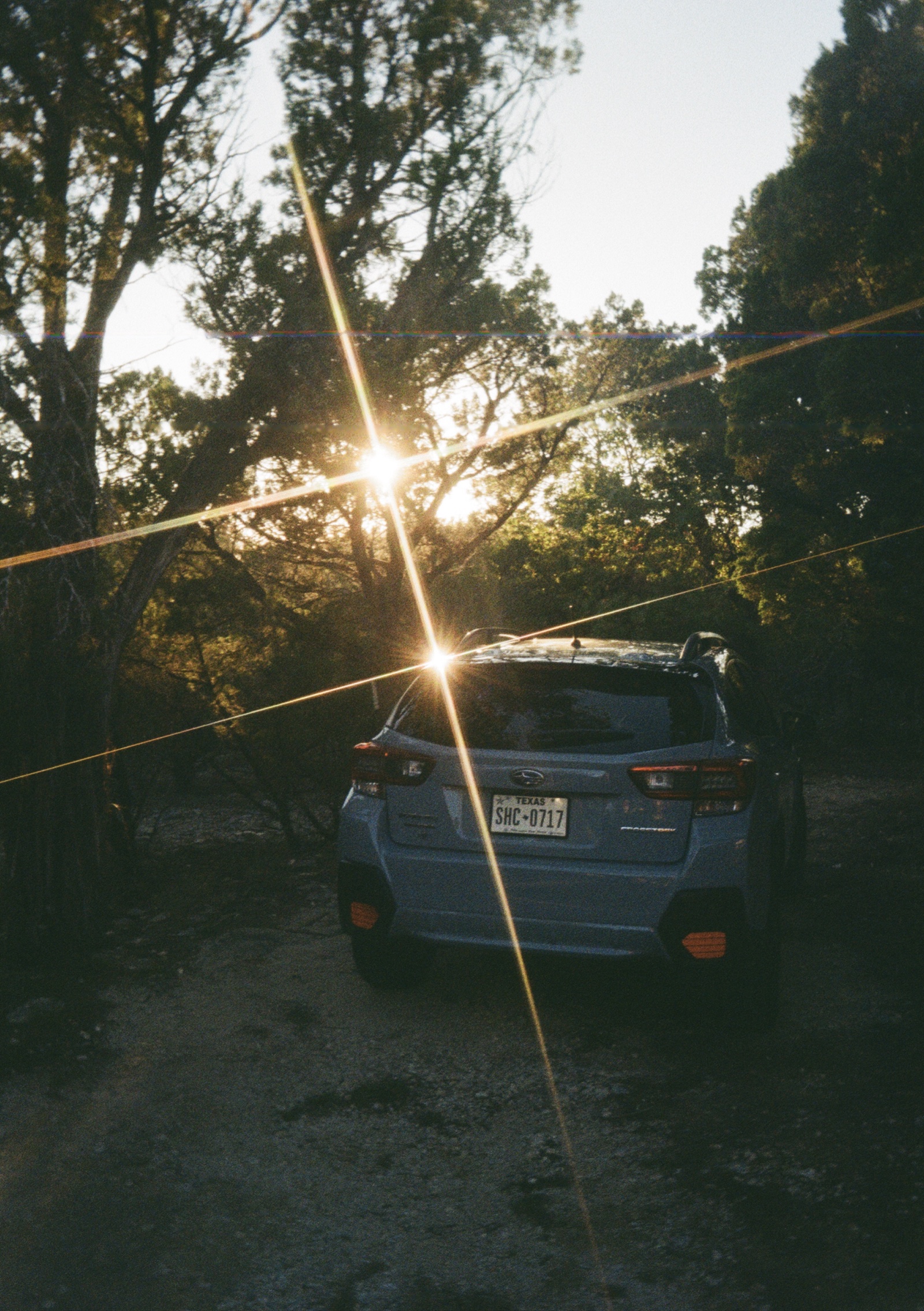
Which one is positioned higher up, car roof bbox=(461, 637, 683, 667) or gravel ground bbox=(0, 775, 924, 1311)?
car roof bbox=(461, 637, 683, 667)

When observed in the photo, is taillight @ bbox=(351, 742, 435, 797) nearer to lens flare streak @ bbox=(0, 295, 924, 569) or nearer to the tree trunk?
the tree trunk

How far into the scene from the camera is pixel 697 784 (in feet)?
15.9

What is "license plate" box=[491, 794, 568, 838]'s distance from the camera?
16.2 feet

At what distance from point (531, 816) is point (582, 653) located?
36.0 inches

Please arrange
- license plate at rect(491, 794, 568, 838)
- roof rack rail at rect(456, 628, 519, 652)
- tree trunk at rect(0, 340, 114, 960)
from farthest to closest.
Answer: tree trunk at rect(0, 340, 114, 960)
roof rack rail at rect(456, 628, 519, 652)
license plate at rect(491, 794, 568, 838)

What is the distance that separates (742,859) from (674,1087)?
0.95 m

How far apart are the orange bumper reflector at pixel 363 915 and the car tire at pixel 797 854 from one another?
3473 mm

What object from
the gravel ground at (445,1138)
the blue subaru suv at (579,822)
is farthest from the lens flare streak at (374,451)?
the blue subaru suv at (579,822)

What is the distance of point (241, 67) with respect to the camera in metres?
7.61

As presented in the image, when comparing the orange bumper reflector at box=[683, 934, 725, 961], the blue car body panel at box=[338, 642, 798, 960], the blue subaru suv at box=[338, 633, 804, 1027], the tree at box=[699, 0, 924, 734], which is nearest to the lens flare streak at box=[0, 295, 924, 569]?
the tree at box=[699, 0, 924, 734]

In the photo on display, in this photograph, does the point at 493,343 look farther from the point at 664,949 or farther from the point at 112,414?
the point at 664,949

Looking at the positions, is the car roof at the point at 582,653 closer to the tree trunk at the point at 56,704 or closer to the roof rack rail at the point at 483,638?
the roof rack rail at the point at 483,638

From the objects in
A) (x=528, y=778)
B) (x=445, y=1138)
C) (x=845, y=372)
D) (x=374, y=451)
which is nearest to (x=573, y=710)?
(x=528, y=778)

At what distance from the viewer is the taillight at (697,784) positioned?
4836mm
